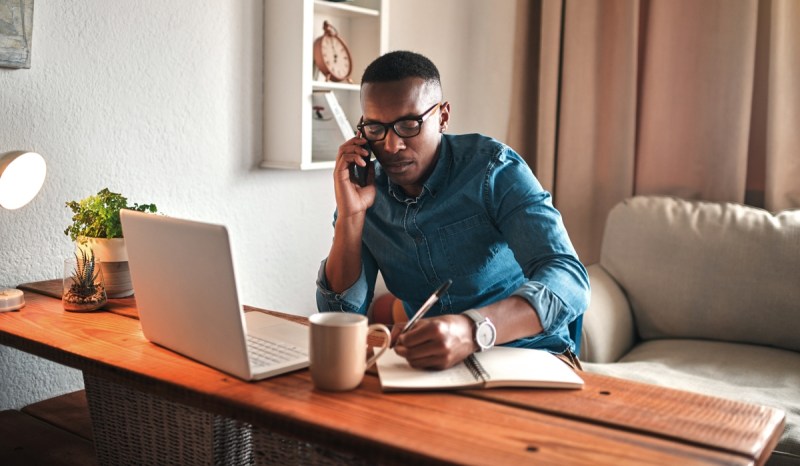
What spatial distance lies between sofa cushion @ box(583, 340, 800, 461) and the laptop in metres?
1.23

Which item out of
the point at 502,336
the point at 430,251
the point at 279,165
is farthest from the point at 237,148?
the point at 502,336

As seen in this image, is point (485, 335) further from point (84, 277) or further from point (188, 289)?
point (84, 277)

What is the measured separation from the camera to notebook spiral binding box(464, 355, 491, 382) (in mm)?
1094

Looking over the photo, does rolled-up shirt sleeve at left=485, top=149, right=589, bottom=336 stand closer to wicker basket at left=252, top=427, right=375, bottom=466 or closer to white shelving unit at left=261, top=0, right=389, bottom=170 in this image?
wicker basket at left=252, top=427, right=375, bottom=466

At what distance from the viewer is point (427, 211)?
1.63 metres

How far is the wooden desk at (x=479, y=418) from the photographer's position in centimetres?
88

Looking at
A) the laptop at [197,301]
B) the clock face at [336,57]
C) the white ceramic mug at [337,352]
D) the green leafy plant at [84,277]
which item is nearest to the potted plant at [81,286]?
the green leafy plant at [84,277]

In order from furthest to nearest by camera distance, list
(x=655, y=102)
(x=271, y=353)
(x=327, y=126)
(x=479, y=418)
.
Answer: (x=655, y=102)
(x=327, y=126)
(x=271, y=353)
(x=479, y=418)

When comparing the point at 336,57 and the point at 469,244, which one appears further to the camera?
the point at 336,57

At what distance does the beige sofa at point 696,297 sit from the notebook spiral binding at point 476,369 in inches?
43.5

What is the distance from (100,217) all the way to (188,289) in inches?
25.3

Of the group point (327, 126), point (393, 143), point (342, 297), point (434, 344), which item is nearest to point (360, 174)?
point (393, 143)

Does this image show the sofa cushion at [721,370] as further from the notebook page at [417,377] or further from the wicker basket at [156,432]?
the wicker basket at [156,432]

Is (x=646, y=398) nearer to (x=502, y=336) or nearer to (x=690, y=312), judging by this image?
(x=502, y=336)
